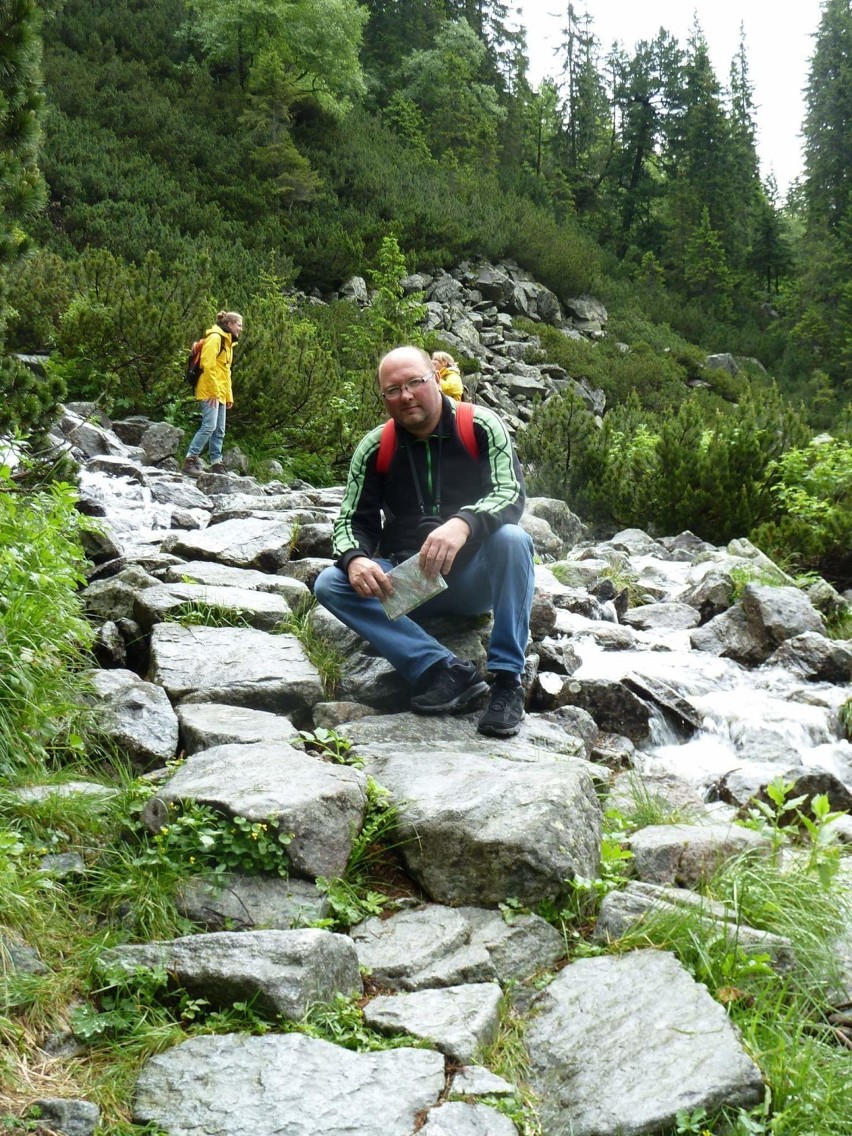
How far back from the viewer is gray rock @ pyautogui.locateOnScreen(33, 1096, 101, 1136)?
1774 mm

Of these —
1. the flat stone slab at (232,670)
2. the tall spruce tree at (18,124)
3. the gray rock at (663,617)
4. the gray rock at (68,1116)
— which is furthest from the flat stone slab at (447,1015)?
the gray rock at (663,617)

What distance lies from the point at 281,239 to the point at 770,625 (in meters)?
18.6

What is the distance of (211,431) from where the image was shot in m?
9.95

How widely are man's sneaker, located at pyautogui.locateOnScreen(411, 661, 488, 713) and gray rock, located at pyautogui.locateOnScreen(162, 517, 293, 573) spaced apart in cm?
216

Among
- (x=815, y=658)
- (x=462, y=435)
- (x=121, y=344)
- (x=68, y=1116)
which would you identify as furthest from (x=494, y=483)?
(x=121, y=344)

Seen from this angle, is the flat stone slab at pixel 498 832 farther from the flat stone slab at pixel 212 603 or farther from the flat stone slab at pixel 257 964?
the flat stone slab at pixel 212 603

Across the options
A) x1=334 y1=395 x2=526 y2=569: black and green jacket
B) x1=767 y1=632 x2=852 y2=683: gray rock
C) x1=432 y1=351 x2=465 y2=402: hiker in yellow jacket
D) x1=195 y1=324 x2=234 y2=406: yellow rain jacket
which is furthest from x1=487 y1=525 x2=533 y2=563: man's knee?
x1=195 y1=324 x2=234 y2=406: yellow rain jacket

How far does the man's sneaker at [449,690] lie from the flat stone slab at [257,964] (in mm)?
1417

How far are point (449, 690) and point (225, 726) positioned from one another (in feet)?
2.92

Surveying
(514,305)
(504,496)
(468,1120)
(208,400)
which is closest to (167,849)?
(468,1120)

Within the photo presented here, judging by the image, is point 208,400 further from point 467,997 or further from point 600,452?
point 467,997

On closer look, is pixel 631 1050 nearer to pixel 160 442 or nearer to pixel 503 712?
pixel 503 712

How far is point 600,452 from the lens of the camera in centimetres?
1140

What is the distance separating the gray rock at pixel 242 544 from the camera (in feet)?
18.0
